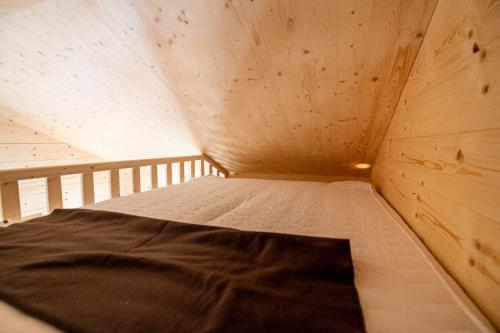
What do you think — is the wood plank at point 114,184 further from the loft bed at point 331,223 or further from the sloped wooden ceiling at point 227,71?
the sloped wooden ceiling at point 227,71

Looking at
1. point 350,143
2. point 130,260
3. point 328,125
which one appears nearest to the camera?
point 130,260

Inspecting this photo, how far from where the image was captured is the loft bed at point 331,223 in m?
0.48

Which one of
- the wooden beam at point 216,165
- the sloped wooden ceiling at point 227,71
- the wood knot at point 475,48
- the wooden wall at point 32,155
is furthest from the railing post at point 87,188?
the wood knot at point 475,48

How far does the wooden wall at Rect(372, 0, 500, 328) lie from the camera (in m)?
0.59

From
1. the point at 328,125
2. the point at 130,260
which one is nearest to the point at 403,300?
the point at 130,260

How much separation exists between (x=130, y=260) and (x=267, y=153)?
216cm

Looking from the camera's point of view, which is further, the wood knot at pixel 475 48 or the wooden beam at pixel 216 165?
the wooden beam at pixel 216 165

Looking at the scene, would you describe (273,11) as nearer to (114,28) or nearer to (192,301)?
(114,28)

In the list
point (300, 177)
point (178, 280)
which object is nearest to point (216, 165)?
point (300, 177)

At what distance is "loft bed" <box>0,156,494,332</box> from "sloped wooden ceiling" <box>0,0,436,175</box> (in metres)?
0.60

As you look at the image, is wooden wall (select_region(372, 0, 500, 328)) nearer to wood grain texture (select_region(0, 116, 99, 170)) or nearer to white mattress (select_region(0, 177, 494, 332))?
white mattress (select_region(0, 177, 494, 332))

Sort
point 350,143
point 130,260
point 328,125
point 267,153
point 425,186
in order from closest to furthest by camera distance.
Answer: point 130,260 → point 425,186 → point 328,125 → point 350,143 → point 267,153

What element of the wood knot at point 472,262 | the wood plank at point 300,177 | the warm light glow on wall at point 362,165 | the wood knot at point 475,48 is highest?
the wood knot at point 475,48

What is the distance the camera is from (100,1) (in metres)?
1.41
